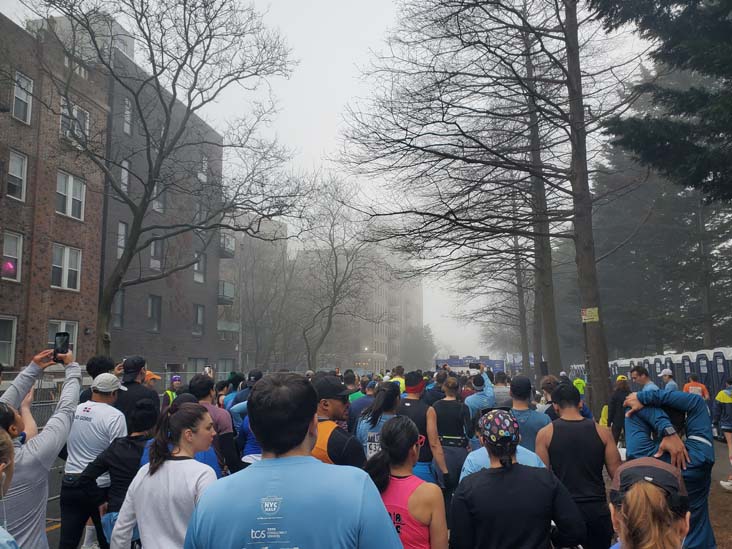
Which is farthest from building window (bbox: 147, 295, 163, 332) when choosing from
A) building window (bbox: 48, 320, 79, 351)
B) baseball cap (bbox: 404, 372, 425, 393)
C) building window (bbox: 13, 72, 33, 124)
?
baseball cap (bbox: 404, 372, 425, 393)

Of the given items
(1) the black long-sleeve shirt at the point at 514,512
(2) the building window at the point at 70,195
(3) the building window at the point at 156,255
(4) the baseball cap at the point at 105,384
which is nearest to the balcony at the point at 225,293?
(3) the building window at the point at 156,255

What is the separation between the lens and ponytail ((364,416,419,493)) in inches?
146

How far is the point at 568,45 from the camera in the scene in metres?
12.7

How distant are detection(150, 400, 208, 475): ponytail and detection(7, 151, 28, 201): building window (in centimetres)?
2273

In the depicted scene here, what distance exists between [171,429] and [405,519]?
154 cm

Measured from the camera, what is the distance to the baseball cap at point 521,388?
642 cm

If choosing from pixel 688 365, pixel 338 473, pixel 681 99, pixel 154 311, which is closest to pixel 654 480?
pixel 338 473

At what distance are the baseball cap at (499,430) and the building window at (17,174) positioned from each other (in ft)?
78.6

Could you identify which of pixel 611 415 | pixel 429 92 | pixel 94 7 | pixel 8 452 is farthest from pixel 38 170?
pixel 8 452

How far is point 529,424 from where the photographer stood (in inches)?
253

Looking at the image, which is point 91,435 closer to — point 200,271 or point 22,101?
point 22,101

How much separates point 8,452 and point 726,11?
11.9m

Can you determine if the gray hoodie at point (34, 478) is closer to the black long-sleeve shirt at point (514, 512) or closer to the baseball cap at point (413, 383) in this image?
the black long-sleeve shirt at point (514, 512)

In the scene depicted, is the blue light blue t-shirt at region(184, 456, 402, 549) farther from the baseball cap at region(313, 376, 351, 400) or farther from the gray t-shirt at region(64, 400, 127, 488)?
the gray t-shirt at region(64, 400, 127, 488)
